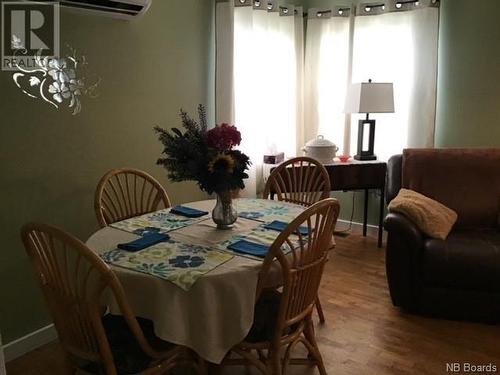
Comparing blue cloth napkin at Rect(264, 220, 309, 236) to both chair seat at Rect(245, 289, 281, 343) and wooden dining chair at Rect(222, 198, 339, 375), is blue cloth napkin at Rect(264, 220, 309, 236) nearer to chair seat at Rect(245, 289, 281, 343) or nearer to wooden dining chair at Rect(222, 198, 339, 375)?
wooden dining chair at Rect(222, 198, 339, 375)

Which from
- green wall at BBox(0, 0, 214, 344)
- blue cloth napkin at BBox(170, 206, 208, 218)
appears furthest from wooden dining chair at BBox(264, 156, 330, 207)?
green wall at BBox(0, 0, 214, 344)

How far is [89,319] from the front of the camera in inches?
58.9

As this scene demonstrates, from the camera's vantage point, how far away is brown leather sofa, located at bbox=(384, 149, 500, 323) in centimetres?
256

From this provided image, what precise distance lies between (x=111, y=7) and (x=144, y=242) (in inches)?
57.0

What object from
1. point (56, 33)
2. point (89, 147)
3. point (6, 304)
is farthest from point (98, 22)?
point (6, 304)

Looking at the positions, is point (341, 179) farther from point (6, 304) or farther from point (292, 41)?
point (6, 304)

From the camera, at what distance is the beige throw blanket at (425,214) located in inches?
107

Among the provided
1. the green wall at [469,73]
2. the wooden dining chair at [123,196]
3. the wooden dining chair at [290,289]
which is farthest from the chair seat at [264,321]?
the green wall at [469,73]

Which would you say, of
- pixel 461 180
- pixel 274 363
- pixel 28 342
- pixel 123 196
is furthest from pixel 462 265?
pixel 28 342

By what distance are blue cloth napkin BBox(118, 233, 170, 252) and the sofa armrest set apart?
1.44 metres

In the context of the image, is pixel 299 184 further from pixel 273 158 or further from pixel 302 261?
pixel 302 261

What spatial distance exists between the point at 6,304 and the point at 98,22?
1625 mm

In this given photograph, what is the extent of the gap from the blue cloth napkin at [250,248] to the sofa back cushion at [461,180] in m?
1.77

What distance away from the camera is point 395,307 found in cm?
286
